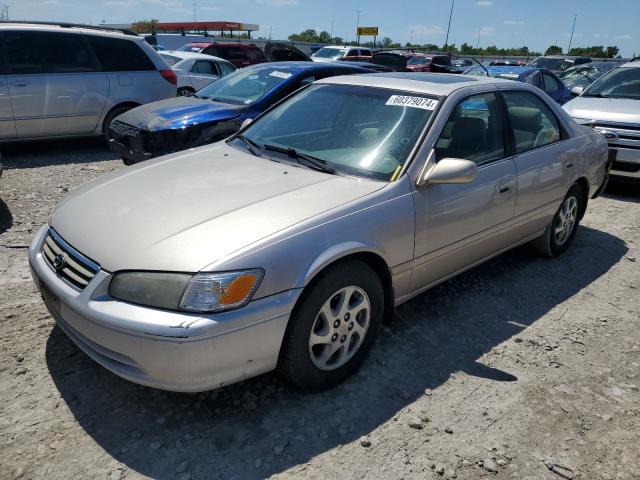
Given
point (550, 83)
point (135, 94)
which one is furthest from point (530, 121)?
point (550, 83)

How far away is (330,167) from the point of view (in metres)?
3.18

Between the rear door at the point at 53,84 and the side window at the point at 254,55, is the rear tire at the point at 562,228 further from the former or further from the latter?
the side window at the point at 254,55

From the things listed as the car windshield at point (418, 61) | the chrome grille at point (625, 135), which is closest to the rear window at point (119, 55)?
the chrome grille at point (625, 135)

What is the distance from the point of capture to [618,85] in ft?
25.7

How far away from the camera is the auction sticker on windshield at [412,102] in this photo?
3359mm

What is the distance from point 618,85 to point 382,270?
22.2 ft

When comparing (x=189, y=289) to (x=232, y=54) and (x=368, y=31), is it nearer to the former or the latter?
(x=232, y=54)

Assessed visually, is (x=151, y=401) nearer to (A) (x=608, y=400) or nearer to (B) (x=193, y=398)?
(B) (x=193, y=398)

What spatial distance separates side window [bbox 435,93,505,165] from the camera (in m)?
3.40

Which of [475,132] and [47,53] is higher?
[47,53]

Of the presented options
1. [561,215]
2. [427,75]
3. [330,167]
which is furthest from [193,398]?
[561,215]

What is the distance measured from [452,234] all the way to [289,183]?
1.11 m

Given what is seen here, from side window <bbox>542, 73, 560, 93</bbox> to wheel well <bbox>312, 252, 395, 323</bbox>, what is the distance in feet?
29.2

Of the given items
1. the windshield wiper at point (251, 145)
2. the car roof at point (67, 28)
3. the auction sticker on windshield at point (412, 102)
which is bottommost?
the windshield wiper at point (251, 145)
